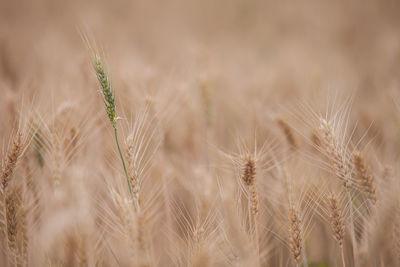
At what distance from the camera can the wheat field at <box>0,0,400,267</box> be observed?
0.84m

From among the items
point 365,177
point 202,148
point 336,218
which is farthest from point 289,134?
point 202,148

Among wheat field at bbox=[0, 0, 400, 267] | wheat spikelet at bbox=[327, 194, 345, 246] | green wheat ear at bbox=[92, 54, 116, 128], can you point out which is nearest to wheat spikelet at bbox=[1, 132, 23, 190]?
wheat field at bbox=[0, 0, 400, 267]

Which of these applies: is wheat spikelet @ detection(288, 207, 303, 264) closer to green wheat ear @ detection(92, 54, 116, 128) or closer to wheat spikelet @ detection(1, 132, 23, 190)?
green wheat ear @ detection(92, 54, 116, 128)

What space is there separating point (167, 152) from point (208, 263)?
1.02 metres

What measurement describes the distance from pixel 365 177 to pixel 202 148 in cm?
115

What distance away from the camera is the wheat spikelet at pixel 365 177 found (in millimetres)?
924

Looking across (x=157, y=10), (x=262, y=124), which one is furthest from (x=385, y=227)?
(x=157, y=10)

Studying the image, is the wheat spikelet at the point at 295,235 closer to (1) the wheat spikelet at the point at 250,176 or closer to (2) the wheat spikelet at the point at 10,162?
(1) the wheat spikelet at the point at 250,176

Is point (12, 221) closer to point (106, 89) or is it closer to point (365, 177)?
point (106, 89)

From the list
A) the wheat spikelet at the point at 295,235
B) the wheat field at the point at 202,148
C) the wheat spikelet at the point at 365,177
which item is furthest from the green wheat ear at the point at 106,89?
the wheat spikelet at the point at 365,177

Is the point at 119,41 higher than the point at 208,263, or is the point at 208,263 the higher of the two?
the point at 119,41

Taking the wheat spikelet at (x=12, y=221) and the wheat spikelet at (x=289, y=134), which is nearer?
the wheat spikelet at (x=12, y=221)

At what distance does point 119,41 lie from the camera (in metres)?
3.80

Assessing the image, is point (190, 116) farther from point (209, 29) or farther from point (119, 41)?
point (209, 29)
